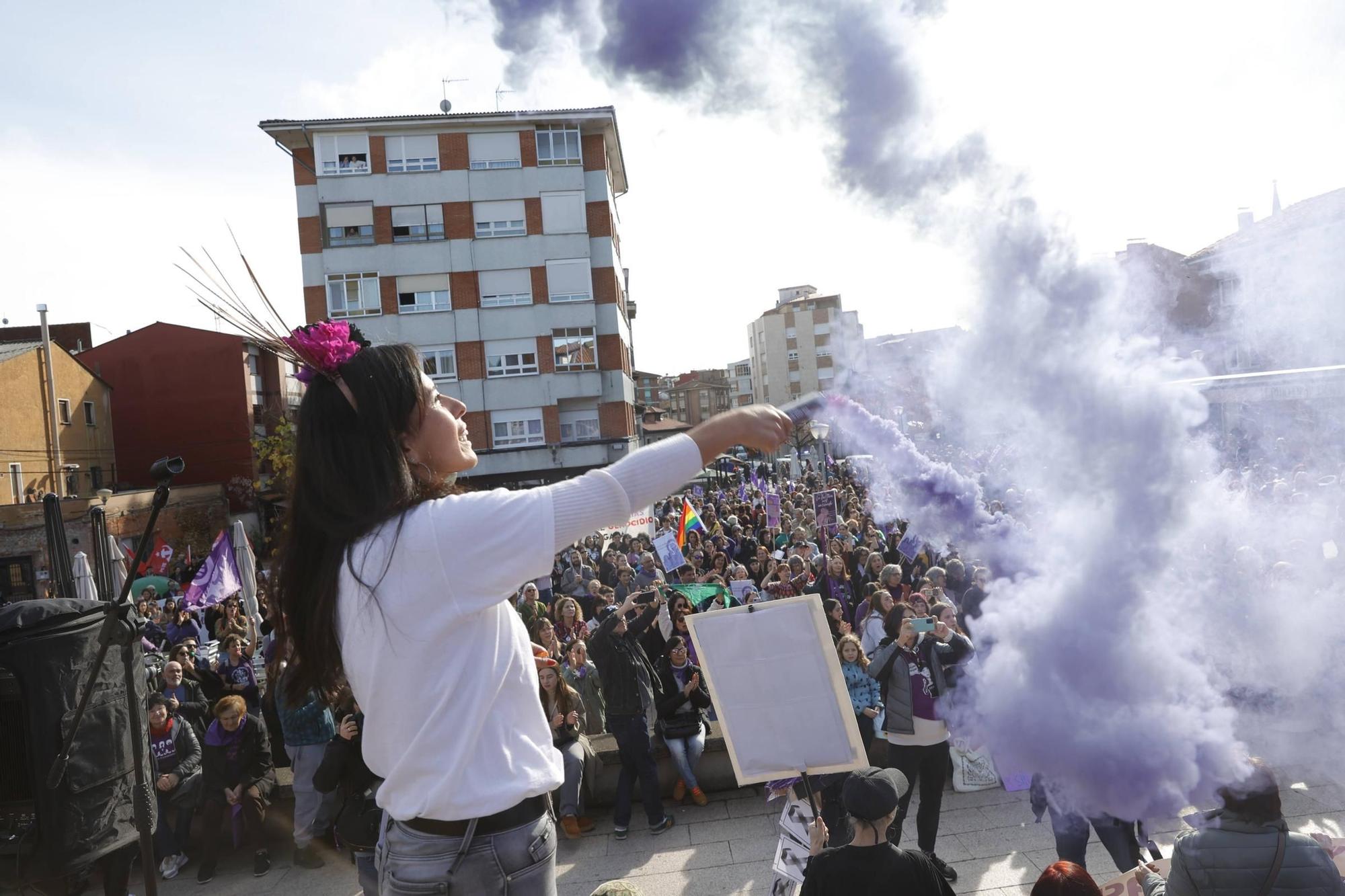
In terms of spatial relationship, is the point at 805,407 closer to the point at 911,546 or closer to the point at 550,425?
the point at 911,546

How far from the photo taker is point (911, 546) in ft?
45.3

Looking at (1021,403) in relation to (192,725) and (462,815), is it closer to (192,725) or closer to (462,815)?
(462,815)

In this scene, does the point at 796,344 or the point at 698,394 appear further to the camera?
the point at 698,394

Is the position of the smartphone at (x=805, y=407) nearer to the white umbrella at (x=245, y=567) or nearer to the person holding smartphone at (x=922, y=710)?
the person holding smartphone at (x=922, y=710)

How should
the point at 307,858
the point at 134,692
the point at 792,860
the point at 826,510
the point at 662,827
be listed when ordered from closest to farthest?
the point at 134,692
the point at 792,860
the point at 307,858
the point at 662,827
the point at 826,510

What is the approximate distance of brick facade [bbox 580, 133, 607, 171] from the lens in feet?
109

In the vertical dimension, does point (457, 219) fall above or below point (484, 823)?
above

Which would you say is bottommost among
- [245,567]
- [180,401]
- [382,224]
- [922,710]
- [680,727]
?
[680,727]

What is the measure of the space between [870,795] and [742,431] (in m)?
Answer: 2.80

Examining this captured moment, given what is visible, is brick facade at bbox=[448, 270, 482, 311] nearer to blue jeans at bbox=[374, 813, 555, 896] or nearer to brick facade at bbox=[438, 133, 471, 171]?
brick facade at bbox=[438, 133, 471, 171]

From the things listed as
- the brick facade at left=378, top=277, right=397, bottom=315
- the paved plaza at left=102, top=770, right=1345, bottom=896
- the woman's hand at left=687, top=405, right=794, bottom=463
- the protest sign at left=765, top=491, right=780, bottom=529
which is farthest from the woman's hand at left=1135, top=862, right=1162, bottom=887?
the brick facade at left=378, top=277, right=397, bottom=315

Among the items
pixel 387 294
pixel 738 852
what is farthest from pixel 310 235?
pixel 738 852

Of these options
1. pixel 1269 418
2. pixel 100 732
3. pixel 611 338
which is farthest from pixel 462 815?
pixel 611 338

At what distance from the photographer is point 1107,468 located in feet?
17.0
